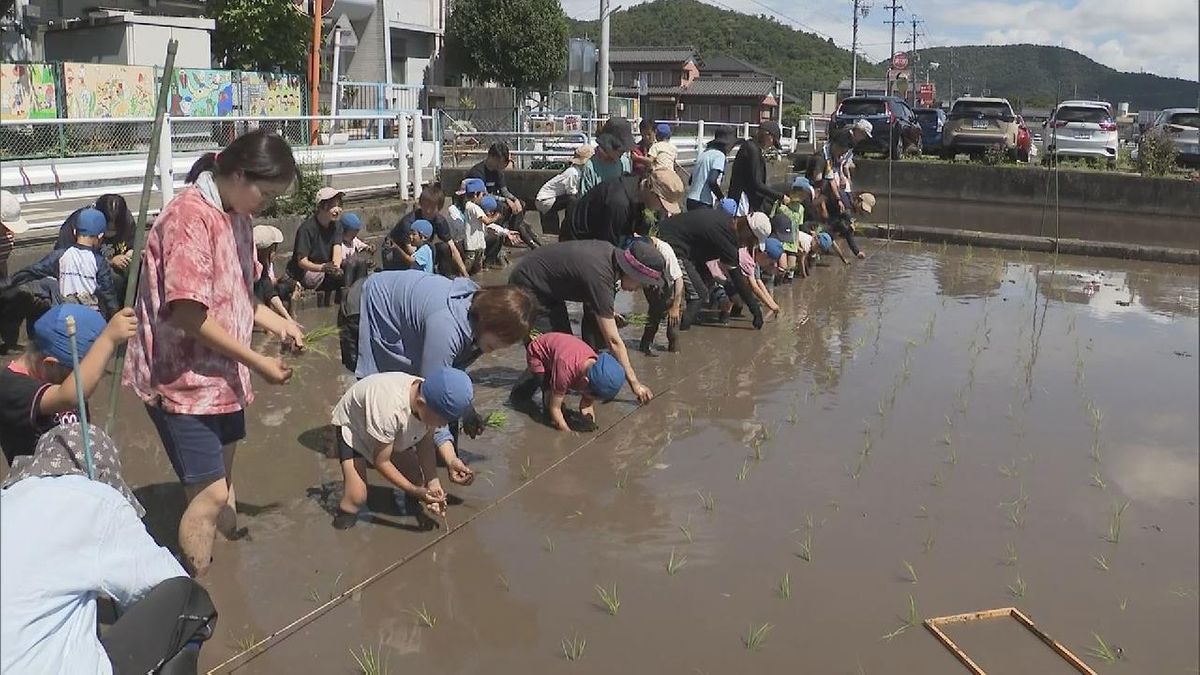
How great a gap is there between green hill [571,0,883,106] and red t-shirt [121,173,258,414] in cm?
7528

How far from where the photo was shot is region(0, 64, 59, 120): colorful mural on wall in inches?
535

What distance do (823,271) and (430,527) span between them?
8178 mm

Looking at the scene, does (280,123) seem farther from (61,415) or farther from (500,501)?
(61,415)

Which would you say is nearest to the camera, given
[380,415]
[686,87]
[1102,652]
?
[1102,652]

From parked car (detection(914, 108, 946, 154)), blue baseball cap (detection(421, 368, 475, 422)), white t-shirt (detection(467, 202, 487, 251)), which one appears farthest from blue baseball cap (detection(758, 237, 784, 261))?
parked car (detection(914, 108, 946, 154))

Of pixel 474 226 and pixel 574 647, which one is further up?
pixel 474 226

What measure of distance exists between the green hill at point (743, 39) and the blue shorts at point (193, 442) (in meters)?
75.4

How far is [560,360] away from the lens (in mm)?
5957

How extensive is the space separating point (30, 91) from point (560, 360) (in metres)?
11.5

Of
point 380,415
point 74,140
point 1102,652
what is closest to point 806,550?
point 1102,652

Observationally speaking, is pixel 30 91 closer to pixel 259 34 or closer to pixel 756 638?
pixel 259 34

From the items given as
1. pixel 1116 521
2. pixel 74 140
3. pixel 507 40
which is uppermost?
pixel 507 40

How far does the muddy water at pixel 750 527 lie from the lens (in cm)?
362

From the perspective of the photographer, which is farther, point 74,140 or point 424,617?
point 74,140
